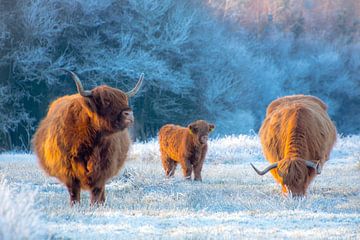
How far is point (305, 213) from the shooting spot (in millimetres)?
7793

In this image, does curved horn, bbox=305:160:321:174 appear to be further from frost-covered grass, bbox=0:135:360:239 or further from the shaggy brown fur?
frost-covered grass, bbox=0:135:360:239

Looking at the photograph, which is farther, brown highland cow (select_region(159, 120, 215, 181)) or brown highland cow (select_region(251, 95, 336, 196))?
brown highland cow (select_region(159, 120, 215, 181))

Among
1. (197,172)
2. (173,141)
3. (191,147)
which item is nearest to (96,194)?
(197,172)

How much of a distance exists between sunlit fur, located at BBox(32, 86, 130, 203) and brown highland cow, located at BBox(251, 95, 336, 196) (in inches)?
102

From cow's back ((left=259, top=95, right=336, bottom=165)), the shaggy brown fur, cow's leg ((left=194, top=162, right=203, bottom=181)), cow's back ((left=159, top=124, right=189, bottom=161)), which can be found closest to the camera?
the shaggy brown fur

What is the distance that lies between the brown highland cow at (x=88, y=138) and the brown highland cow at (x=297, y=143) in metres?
2.59

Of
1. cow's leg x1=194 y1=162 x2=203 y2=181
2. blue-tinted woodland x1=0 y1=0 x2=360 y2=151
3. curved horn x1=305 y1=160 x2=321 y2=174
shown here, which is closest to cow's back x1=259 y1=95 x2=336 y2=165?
curved horn x1=305 y1=160 x2=321 y2=174

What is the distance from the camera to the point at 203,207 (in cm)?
912

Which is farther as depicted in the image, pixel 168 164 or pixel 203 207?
pixel 168 164

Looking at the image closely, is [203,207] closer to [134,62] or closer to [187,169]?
[187,169]

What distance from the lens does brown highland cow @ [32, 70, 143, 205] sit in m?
8.41

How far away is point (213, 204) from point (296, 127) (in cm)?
204

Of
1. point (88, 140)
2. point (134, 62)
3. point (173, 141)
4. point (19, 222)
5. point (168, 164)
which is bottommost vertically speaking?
point (134, 62)

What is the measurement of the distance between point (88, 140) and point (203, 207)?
1.84 meters
